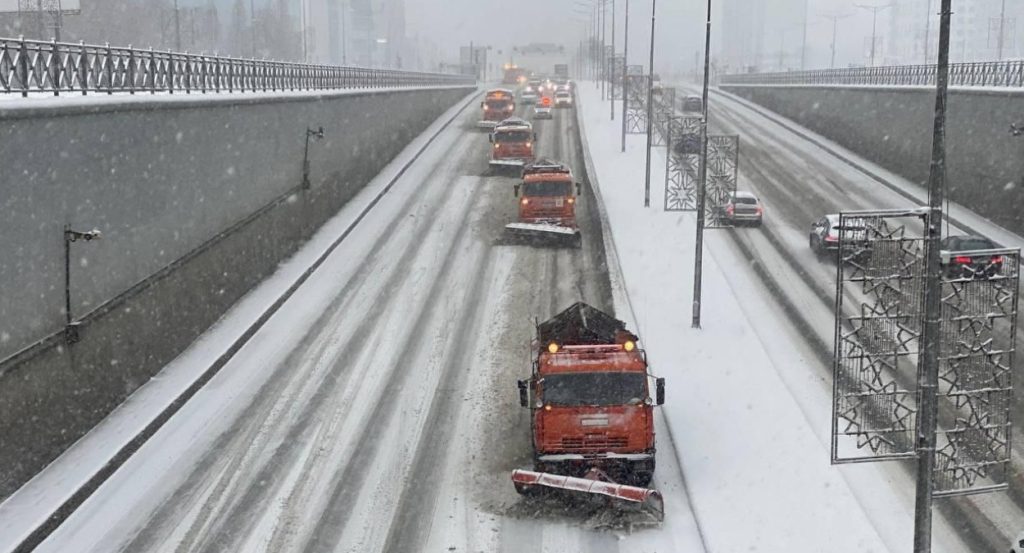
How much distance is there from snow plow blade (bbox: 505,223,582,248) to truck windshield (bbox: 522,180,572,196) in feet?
3.89

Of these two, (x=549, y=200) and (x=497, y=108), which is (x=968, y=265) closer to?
(x=549, y=200)

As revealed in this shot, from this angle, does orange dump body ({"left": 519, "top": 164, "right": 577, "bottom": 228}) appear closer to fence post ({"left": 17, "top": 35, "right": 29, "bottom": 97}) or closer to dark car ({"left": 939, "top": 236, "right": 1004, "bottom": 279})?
fence post ({"left": 17, "top": 35, "right": 29, "bottom": 97})

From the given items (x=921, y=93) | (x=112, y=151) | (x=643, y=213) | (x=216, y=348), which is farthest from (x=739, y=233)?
(x=112, y=151)

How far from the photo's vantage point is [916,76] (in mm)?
49781

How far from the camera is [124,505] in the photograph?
51.0 feet

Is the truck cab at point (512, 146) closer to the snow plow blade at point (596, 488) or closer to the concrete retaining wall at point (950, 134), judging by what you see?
the concrete retaining wall at point (950, 134)

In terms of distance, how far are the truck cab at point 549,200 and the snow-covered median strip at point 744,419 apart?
1.94m

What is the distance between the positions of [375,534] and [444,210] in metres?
24.7

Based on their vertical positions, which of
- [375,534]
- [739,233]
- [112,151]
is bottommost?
[375,534]

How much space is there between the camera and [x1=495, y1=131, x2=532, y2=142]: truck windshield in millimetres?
47781

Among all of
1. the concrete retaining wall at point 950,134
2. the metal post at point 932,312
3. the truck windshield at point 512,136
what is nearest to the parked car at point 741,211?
the concrete retaining wall at point 950,134

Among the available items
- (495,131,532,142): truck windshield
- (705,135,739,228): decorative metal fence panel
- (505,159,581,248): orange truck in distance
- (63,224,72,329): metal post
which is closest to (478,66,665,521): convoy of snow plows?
(63,224,72,329): metal post

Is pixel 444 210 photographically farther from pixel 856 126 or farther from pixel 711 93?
pixel 711 93

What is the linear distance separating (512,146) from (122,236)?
1169 inches
